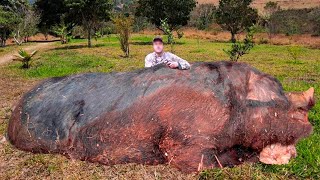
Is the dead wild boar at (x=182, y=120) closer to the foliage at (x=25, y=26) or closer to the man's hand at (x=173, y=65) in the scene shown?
the man's hand at (x=173, y=65)

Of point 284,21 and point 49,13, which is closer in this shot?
point 49,13

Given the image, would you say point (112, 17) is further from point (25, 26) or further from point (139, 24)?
point (139, 24)

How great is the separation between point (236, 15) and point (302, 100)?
36.8 m

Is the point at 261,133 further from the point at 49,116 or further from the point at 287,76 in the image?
the point at 287,76

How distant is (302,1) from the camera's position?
85.4 meters

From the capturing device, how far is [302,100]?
4781 mm

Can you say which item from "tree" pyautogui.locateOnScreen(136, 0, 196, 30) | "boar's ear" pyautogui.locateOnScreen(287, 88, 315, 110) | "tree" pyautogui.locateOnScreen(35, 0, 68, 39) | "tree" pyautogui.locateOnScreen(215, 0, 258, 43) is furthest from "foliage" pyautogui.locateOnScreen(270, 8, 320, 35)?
"boar's ear" pyautogui.locateOnScreen(287, 88, 315, 110)

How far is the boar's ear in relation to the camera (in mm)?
4754

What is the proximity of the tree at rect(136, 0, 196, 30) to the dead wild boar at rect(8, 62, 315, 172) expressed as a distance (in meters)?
33.2

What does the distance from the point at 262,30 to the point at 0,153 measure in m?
45.5

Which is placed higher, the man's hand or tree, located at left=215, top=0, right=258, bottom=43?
tree, located at left=215, top=0, right=258, bottom=43

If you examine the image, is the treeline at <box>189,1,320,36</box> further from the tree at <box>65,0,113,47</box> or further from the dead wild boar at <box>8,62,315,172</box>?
the dead wild boar at <box>8,62,315,172</box>

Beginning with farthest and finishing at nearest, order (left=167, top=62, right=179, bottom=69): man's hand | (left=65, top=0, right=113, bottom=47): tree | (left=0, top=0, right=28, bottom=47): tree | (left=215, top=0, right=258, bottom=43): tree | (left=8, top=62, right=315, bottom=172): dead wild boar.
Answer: (left=215, top=0, right=258, bottom=43): tree
(left=0, top=0, right=28, bottom=47): tree
(left=65, top=0, right=113, bottom=47): tree
(left=167, top=62, right=179, bottom=69): man's hand
(left=8, top=62, right=315, bottom=172): dead wild boar

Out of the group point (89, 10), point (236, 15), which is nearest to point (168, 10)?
point (236, 15)
